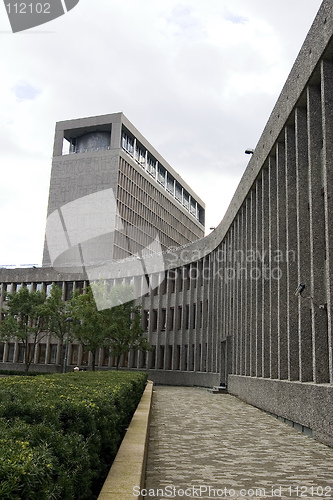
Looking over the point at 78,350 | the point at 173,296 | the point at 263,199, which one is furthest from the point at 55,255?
the point at 263,199

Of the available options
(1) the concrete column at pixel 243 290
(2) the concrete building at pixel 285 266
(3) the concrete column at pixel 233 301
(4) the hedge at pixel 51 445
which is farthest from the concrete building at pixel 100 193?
(4) the hedge at pixel 51 445

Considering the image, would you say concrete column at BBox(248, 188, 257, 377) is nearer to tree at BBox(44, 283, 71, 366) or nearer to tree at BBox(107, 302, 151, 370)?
tree at BBox(107, 302, 151, 370)

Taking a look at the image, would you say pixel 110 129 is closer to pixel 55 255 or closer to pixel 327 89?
pixel 55 255

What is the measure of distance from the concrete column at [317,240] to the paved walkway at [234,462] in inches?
79.9

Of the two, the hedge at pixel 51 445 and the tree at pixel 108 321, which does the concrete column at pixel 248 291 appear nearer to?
the tree at pixel 108 321

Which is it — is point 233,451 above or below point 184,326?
below

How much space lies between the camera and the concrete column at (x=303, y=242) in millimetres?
13422

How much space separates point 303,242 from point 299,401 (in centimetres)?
442

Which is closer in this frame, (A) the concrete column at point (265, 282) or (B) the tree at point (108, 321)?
(A) the concrete column at point (265, 282)

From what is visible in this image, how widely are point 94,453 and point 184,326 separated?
33.4 m

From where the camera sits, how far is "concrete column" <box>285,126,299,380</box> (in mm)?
14699

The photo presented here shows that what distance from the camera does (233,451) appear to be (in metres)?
9.34

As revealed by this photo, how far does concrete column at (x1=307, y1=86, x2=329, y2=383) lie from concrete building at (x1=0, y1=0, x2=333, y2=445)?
0.02 metres

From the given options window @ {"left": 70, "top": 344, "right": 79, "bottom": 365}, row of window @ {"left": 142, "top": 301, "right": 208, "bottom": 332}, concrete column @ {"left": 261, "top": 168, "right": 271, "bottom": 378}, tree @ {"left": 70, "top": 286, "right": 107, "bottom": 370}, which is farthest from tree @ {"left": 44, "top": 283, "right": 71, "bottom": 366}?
concrete column @ {"left": 261, "top": 168, "right": 271, "bottom": 378}
